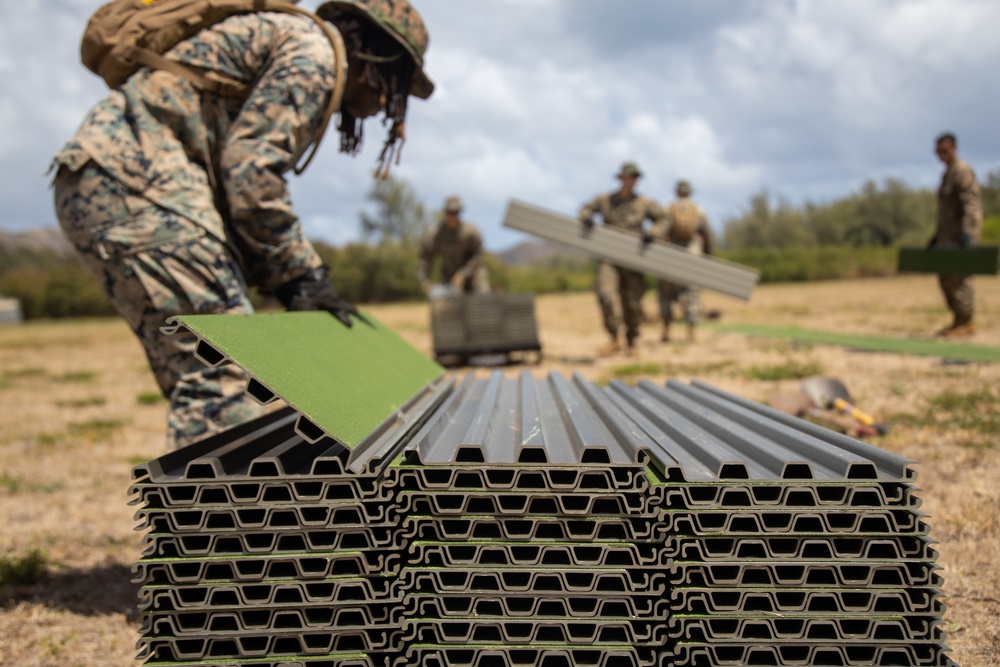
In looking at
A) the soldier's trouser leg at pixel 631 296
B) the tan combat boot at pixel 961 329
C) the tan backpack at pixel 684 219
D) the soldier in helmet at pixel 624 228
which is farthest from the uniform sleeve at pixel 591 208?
the tan combat boot at pixel 961 329

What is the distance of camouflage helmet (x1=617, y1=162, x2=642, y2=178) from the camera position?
341 inches

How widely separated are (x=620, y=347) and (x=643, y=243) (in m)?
1.56

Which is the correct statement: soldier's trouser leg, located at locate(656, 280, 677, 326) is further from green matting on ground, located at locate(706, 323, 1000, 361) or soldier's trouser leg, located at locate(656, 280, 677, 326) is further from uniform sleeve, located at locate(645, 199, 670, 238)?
uniform sleeve, located at locate(645, 199, 670, 238)

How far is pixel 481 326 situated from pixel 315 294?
19.3 ft

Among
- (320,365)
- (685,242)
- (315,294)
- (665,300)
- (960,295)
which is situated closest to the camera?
(320,365)

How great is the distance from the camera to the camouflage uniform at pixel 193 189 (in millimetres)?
2520

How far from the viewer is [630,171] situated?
8672 millimetres

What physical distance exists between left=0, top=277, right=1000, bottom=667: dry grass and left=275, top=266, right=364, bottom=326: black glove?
4.30 ft

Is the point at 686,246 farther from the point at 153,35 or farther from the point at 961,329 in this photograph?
the point at 153,35

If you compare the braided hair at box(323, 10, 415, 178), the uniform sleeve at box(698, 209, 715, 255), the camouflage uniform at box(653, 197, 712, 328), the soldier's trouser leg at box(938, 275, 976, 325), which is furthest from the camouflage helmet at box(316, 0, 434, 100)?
the uniform sleeve at box(698, 209, 715, 255)

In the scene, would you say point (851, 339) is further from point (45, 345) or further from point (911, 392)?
point (45, 345)

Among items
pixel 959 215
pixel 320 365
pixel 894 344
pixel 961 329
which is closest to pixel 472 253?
pixel 894 344

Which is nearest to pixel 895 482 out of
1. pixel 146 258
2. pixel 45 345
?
pixel 146 258

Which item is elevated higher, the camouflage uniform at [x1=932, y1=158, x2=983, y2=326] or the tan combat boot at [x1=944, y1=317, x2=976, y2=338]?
the camouflage uniform at [x1=932, y1=158, x2=983, y2=326]
